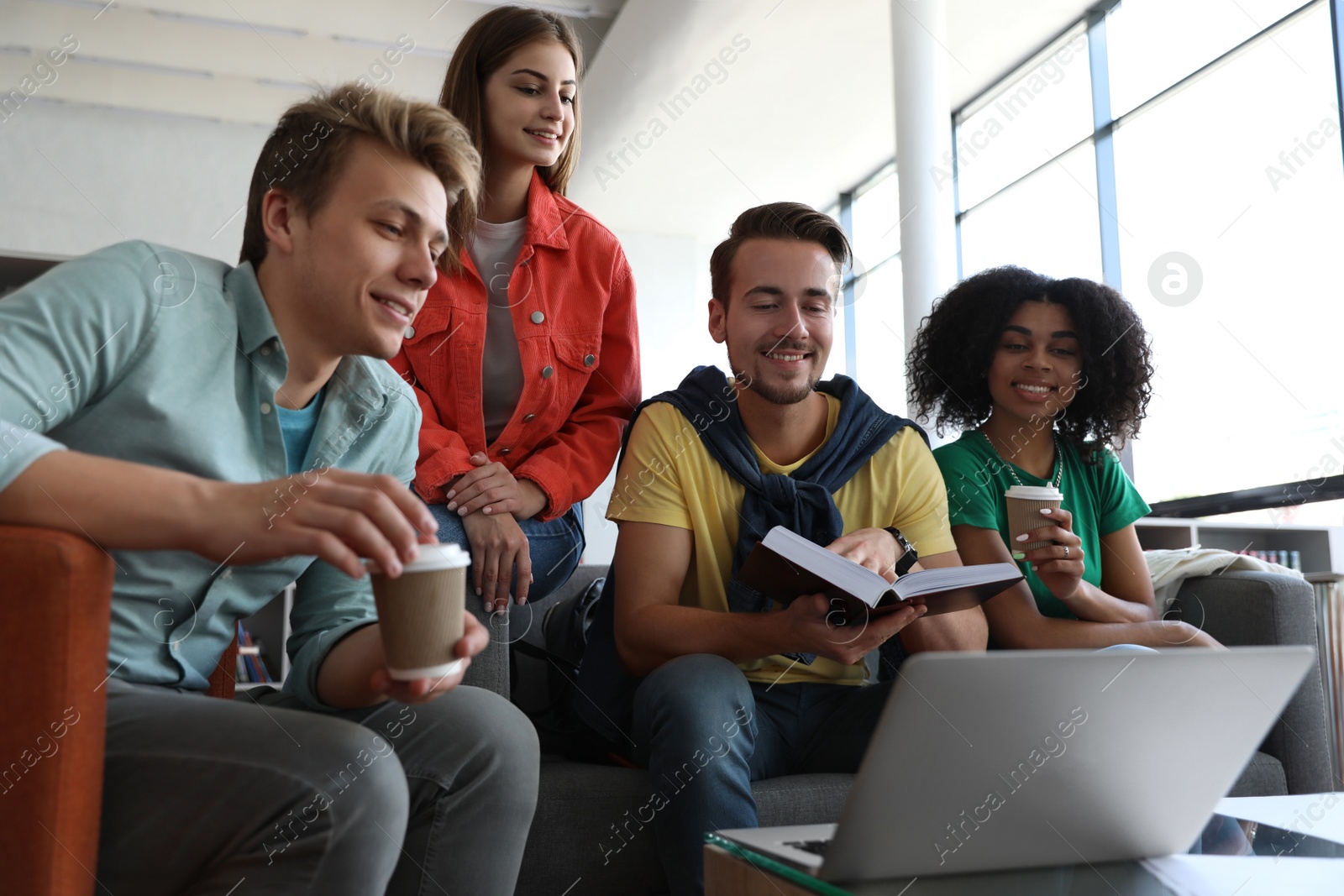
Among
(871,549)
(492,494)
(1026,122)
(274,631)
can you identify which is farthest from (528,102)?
(1026,122)

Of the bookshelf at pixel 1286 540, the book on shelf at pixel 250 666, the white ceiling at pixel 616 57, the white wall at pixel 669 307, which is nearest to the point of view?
the book on shelf at pixel 250 666

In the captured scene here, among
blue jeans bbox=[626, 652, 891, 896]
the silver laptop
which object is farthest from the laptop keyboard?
blue jeans bbox=[626, 652, 891, 896]

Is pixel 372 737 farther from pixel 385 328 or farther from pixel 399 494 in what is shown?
pixel 385 328

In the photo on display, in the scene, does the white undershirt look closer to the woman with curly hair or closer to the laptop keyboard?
the woman with curly hair

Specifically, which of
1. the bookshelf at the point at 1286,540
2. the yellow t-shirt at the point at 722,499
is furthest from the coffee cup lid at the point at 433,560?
the bookshelf at the point at 1286,540

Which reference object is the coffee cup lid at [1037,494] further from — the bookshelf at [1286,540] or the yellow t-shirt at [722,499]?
the bookshelf at [1286,540]

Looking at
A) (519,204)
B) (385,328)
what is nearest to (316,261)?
(385,328)

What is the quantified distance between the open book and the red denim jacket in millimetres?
665

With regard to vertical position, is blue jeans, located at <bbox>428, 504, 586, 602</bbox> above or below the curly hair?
below

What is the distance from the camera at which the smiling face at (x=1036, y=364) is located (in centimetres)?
234

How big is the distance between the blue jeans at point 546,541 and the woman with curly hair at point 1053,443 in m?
0.77

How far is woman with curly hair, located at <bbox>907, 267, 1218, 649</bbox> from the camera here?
82.2 inches

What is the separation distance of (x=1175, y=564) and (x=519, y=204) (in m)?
1.63

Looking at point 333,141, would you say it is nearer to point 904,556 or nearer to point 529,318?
point 529,318
